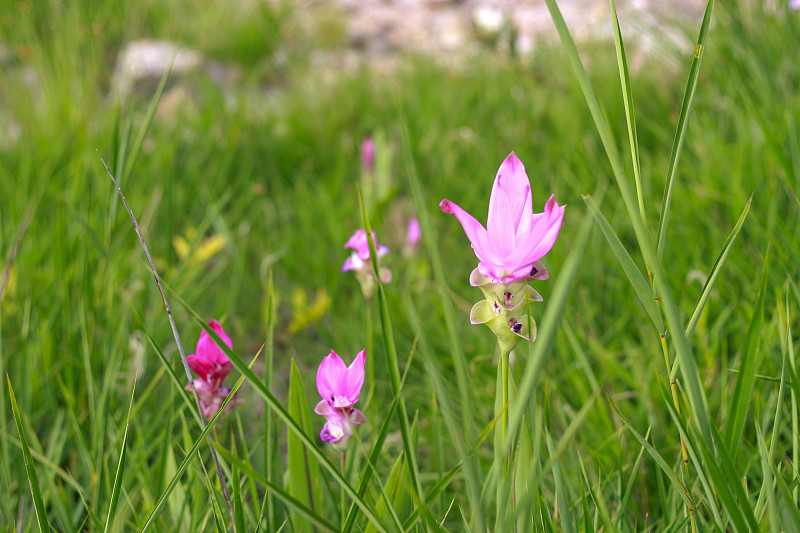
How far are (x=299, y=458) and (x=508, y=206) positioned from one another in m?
0.28

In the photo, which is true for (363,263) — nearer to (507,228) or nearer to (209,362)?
(209,362)

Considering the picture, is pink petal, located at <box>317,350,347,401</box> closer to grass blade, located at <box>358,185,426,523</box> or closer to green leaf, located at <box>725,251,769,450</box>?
grass blade, located at <box>358,185,426,523</box>

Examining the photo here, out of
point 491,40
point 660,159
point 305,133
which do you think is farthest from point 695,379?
point 491,40

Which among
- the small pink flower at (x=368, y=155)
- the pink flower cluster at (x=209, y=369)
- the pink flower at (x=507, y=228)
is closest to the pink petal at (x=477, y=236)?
the pink flower at (x=507, y=228)

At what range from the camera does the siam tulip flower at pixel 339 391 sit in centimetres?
49

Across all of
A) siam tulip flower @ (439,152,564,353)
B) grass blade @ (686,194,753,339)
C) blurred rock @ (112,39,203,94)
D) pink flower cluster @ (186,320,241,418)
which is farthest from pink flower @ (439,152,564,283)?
blurred rock @ (112,39,203,94)

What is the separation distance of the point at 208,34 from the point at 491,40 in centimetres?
157

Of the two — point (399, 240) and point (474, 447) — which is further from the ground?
point (474, 447)

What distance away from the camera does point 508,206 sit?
40 cm

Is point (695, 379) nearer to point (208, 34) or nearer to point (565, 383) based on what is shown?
point (565, 383)

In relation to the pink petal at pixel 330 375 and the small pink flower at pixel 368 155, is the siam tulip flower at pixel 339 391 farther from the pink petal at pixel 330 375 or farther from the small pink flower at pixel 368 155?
the small pink flower at pixel 368 155

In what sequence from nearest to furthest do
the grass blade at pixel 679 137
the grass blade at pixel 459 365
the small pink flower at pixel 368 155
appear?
the grass blade at pixel 459 365, the grass blade at pixel 679 137, the small pink flower at pixel 368 155

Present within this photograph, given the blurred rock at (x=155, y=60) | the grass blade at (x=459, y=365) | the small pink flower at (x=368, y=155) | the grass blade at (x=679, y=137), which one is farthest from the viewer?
Result: the blurred rock at (x=155, y=60)

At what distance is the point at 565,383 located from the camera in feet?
3.12
